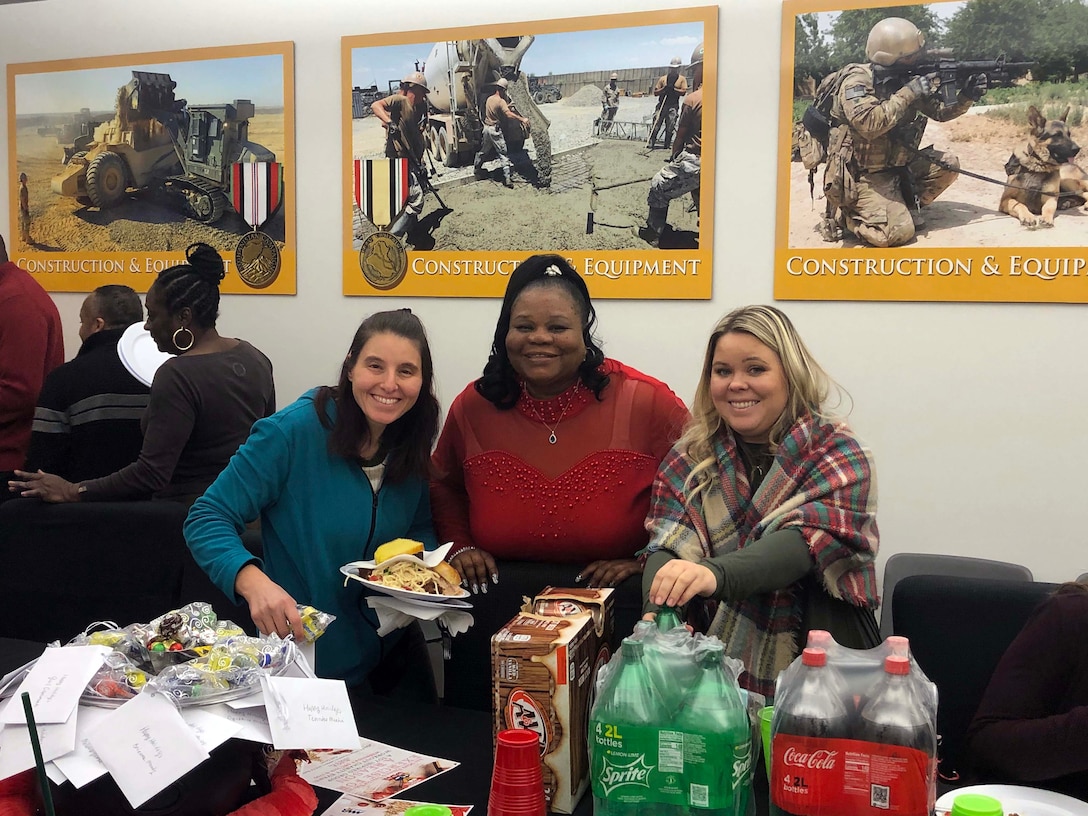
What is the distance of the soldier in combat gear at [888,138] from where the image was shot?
10.00ft

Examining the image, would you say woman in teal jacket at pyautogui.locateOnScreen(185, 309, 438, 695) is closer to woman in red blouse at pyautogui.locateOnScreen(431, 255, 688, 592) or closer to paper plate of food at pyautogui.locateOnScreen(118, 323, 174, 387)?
woman in red blouse at pyautogui.locateOnScreen(431, 255, 688, 592)

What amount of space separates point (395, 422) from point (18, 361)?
6.95 feet

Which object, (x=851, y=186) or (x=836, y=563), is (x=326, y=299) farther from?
(x=836, y=563)

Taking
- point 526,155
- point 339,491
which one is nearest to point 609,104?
point 526,155

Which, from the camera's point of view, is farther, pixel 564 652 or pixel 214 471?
pixel 214 471

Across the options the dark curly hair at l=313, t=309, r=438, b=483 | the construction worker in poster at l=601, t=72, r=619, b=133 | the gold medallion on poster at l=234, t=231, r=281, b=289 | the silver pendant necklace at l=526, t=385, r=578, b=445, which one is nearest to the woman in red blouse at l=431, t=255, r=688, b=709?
the silver pendant necklace at l=526, t=385, r=578, b=445

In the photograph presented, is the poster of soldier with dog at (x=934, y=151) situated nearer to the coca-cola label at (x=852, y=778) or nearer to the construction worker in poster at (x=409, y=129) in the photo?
the construction worker in poster at (x=409, y=129)

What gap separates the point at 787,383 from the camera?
1.74 metres

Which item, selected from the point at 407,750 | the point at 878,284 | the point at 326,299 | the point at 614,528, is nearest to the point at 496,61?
the point at 326,299

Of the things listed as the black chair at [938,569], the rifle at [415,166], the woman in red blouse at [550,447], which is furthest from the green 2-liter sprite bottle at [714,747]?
the rifle at [415,166]

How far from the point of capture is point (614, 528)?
6.58 ft

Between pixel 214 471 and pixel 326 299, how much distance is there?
1.20 metres

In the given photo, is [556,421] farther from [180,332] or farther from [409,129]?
[409,129]

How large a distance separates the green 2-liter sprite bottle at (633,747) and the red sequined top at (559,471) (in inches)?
32.4
